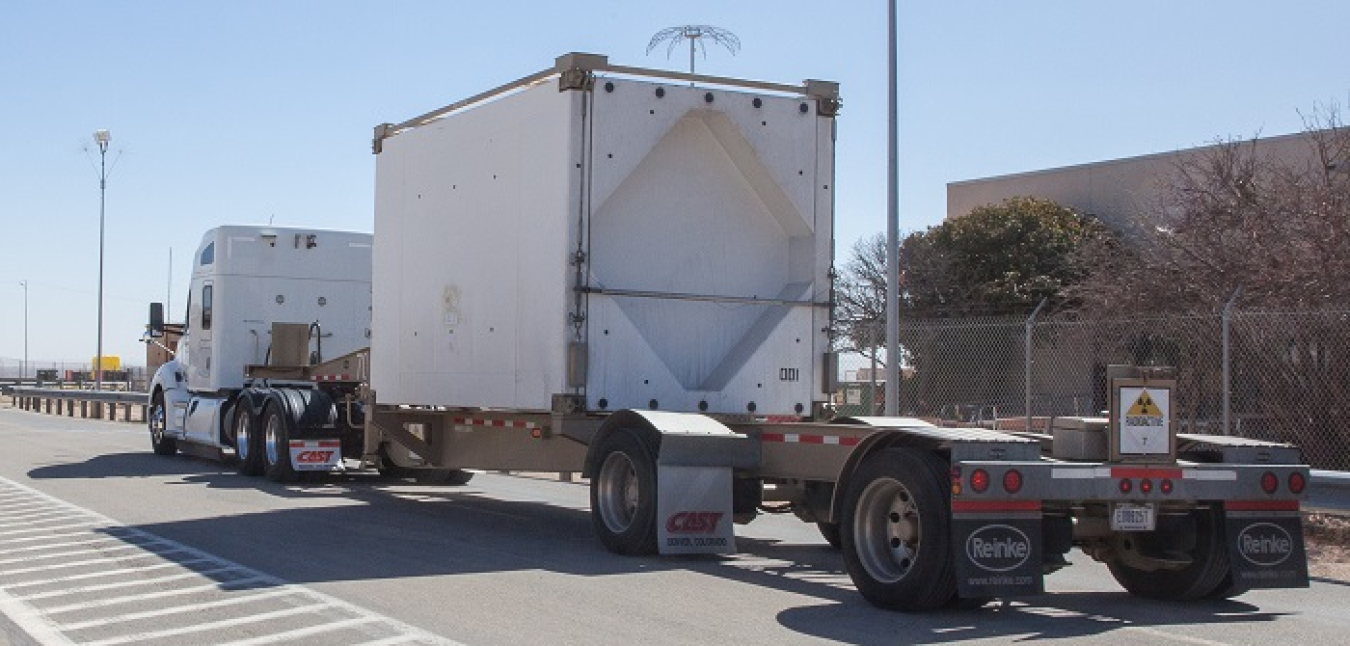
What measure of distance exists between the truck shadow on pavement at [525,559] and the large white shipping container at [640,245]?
137 cm

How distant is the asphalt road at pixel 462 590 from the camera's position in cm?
830

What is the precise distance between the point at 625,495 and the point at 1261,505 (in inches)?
194

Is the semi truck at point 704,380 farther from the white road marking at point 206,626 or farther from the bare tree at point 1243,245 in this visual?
the bare tree at point 1243,245

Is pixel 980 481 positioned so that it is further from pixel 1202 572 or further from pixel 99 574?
pixel 99 574

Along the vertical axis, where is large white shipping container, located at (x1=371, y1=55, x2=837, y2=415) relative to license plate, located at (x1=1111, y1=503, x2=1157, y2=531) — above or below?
above

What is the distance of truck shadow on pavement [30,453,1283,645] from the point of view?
28.6ft

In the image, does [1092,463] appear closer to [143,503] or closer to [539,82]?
[539,82]

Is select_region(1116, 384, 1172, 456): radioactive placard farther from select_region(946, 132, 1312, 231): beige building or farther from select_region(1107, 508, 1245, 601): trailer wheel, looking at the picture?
select_region(946, 132, 1312, 231): beige building

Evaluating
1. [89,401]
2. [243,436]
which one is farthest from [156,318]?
[89,401]

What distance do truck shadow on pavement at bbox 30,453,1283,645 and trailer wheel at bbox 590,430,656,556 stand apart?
6.4 inches

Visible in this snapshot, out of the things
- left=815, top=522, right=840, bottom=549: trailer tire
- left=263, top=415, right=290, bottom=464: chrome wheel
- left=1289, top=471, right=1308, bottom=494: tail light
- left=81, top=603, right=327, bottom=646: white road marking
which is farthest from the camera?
left=263, top=415, right=290, bottom=464: chrome wheel

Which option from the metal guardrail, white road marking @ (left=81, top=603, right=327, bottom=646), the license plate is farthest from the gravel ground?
the metal guardrail

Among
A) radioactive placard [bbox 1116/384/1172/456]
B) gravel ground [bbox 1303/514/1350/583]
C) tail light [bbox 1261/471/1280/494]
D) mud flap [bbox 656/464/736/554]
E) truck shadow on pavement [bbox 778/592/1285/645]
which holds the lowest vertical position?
truck shadow on pavement [bbox 778/592/1285/645]

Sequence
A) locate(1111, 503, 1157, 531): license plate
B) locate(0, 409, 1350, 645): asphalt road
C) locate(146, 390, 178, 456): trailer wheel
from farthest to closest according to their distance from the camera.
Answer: locate(146, 390, 178, 456): trailer wheel, locate(1111, 503, 1157, 531): license plate, locate(0, 409, 1350, 645): asphalt road
